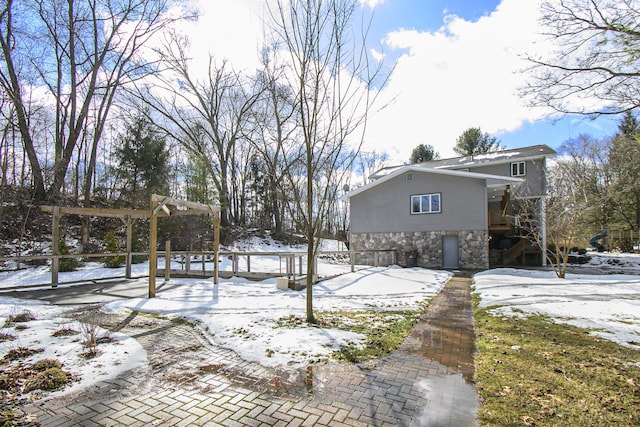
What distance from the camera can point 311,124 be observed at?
4.80 meters

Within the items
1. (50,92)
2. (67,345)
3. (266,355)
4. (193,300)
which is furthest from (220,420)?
(50,92)

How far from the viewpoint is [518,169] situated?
1808 centimetres

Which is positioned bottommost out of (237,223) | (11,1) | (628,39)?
(237,223)

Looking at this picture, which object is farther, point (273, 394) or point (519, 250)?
point (519, 250)

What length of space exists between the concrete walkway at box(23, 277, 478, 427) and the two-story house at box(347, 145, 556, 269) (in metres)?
11.7

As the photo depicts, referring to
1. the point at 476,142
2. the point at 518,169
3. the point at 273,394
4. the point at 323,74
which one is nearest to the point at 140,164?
the point at 323,74

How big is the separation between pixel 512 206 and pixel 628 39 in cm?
1061

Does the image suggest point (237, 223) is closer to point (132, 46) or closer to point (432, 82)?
point (132, 46)

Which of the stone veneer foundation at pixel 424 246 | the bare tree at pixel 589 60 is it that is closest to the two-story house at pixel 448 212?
the stone veneer foundation at pixel 424 246

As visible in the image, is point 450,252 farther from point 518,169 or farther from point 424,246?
point 518,169

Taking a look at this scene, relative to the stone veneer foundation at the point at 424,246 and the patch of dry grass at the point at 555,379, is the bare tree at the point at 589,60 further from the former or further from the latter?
the patch of dry grass at the point at 555,379

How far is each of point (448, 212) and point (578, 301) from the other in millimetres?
8992

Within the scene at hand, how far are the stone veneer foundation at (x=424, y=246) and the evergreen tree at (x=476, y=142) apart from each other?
1647cm

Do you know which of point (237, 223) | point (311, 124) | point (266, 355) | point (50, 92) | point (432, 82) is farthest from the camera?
point (237, 223)
